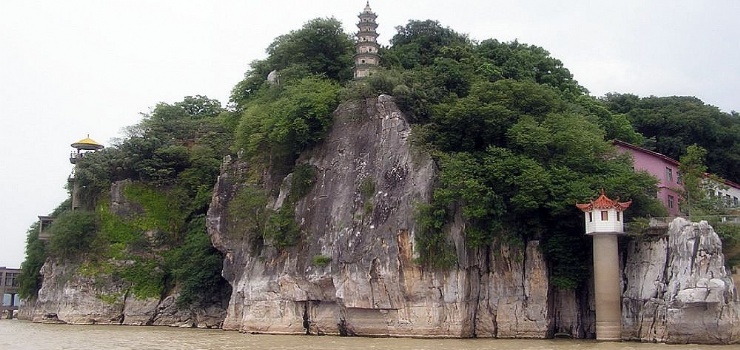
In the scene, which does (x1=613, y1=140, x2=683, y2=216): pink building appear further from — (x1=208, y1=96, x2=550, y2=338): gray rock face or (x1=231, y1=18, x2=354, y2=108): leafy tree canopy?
(x1=231, y1=18, x2=354, y2=108): leafy tree canopy

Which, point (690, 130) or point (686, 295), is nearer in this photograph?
point (686, 295)

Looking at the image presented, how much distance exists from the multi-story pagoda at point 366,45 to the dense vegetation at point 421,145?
1.20 m

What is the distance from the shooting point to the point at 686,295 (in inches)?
991

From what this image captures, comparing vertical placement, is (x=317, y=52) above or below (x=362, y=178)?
above

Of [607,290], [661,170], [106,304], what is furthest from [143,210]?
[661,170]

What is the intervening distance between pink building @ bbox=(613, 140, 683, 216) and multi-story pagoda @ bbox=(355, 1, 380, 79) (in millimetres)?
12742

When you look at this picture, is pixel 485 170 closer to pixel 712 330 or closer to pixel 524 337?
pixel 524 337

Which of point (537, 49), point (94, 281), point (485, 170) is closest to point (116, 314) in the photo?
point (94, 281)

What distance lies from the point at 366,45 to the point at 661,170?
608 inches

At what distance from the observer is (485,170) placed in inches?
1125

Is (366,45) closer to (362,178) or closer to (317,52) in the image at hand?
(317,52)

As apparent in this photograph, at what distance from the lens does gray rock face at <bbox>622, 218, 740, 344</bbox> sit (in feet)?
82.1

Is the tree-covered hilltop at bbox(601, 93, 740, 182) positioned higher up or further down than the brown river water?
higher up

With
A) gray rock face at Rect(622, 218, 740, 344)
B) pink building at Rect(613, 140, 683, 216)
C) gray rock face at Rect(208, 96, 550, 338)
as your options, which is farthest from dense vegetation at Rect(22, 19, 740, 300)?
gray rock face at Rect(622, 218, 740, 344)
